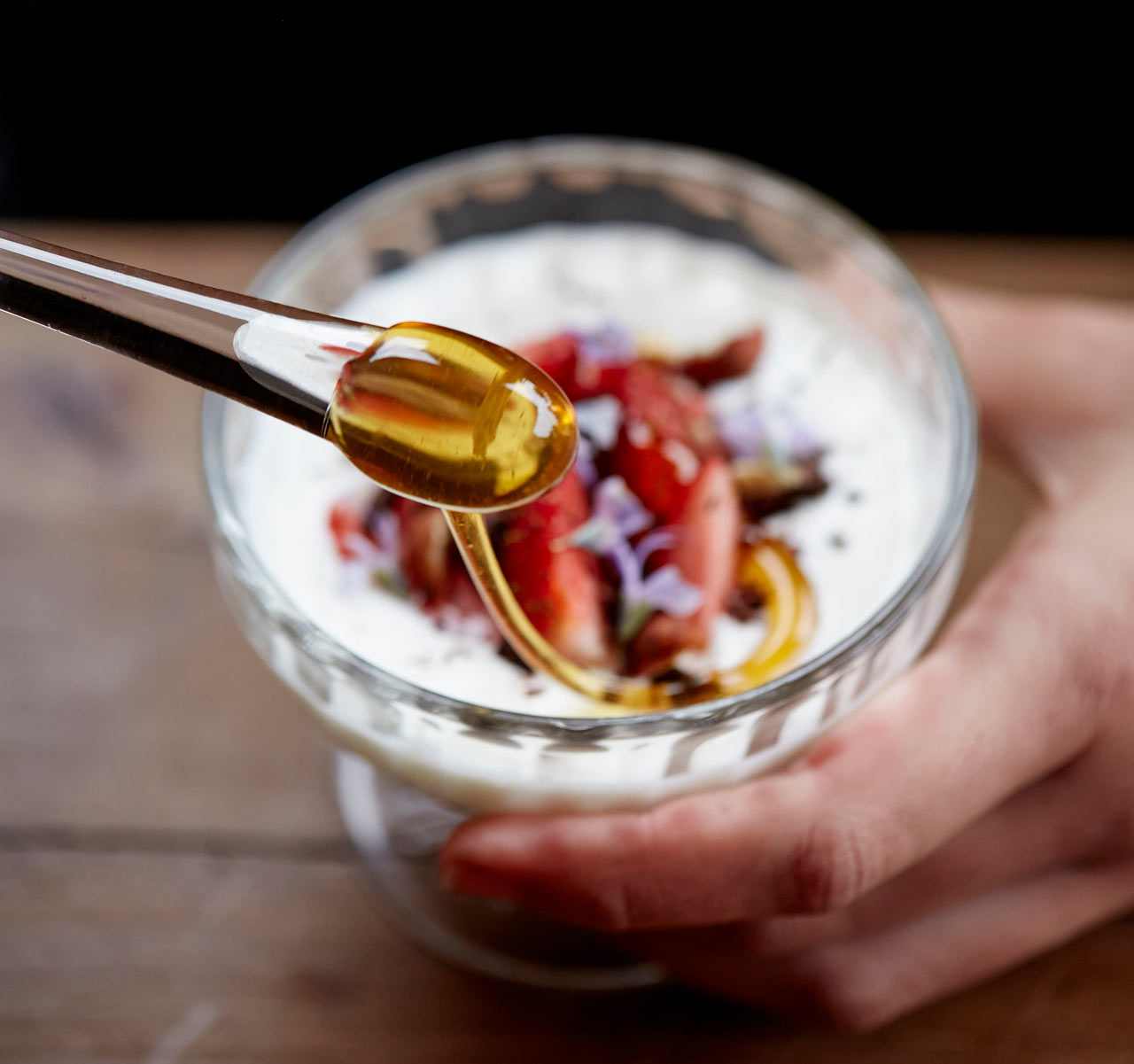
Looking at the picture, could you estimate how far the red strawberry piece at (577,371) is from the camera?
0.82m

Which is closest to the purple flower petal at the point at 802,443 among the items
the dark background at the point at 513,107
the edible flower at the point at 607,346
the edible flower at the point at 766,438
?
the edible flower at the point at 766,438

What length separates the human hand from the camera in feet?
2.35

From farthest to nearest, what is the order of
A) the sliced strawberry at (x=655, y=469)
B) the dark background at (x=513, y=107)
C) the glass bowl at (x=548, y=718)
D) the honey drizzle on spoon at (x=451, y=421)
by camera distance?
the dark background at (x=513, y=107) < the sliced strawberry at (x=655, y=469) < the glass bowl at (x=548, y=718) < the honey drizzle on spoon at (x=451, y=421)

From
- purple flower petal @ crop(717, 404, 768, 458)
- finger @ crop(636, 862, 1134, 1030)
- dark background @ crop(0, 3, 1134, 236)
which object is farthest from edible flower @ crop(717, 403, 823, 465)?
dark background @ crop(0, 3, 1134, 236)

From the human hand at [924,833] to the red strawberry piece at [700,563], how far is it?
91 mm

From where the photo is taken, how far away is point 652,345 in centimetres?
92

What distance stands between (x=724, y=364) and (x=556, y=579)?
0.25m

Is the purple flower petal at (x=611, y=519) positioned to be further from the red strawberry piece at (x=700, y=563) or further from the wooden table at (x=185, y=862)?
the wooden table at (x=185, y=862)

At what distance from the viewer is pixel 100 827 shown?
0.96 meters

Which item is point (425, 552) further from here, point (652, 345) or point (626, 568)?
point (652, 345)

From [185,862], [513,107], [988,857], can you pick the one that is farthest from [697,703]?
[513,107]

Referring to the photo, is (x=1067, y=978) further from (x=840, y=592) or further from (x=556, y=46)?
(x=556, y=46)

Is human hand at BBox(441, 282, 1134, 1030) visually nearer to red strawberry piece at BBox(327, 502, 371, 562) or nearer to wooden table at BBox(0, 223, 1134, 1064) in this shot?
wooden table at BBox(0, 223, 1134, 1064)

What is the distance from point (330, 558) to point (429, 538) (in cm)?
8
